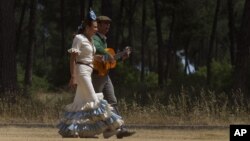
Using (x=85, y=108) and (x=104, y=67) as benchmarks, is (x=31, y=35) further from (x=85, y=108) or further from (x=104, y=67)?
(x=85, y=108)

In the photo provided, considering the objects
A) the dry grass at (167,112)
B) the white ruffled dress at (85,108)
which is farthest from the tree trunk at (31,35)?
the white ruffled dress at (85,108)

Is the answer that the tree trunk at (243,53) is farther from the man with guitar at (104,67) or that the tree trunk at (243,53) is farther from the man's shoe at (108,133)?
the man's shoe at (108,133)

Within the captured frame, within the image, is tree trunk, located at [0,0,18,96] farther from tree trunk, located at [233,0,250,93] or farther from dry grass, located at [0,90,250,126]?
tree trunk, located at [233,0,250,93]

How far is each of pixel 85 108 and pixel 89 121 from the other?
21 cm

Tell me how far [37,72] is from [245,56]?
1429 inches

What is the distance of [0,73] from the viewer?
18422 millimetres

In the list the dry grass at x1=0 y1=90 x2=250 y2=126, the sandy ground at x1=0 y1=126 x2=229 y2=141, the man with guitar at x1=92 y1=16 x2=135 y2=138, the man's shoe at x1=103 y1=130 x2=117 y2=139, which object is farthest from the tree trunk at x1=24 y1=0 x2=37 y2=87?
the man's shoe at x1=103 y1=130 x2=117 y2=139

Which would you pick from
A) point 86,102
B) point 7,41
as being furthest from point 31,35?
point 86,102

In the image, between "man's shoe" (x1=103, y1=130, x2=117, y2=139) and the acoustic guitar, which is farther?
the acoustic guitar

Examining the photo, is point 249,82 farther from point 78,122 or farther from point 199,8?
point 199,8

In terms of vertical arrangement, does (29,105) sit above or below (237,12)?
below

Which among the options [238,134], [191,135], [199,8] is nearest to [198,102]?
[191,135]

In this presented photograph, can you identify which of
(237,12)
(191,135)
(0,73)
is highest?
(237,12)

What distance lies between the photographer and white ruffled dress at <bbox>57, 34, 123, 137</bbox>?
9.65 meters
